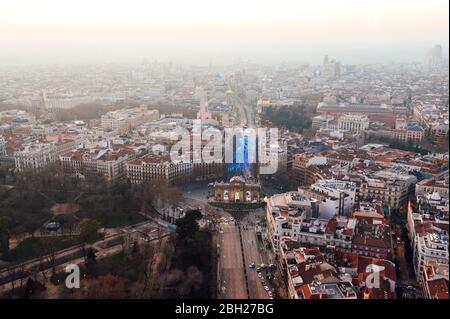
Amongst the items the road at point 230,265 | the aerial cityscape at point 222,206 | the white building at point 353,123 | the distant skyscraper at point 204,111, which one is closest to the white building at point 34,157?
the aerial cityscape at point 222,206

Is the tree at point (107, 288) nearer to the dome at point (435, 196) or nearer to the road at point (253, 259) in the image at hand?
the road at point (253, 259)

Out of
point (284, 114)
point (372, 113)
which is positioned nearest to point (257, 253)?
point (284, 114)

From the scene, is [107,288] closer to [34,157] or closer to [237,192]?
[237,192]

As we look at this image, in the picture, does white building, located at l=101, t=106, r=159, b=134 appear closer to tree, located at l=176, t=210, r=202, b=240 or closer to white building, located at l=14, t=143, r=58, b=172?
white building, located at l=14, t=143, r=58, b=172

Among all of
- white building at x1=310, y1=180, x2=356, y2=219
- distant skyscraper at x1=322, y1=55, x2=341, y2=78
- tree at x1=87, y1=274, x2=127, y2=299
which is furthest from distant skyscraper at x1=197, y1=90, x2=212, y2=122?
tree at x1=87, y1=274, x2=127, y2=299

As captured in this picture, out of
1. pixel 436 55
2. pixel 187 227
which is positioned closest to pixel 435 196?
pixel 187 227

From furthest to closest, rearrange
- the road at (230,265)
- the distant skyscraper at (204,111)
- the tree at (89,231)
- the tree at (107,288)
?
the distant skyscraper at (204,111) → the tree at (89,231) → the road at (230,265) → the tree at (107,288)

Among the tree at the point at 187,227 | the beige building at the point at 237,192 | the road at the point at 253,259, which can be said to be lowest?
the road at the point at 253,259

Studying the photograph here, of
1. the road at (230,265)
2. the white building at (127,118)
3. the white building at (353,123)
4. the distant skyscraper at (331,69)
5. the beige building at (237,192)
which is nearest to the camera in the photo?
the road at (230,265)
